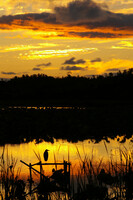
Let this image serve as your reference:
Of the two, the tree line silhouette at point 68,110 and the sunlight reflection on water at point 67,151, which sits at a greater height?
the tree line silhouette at point 68,110

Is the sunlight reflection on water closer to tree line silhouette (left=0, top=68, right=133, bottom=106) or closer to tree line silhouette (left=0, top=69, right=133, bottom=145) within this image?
tree line silhouette (left=0, top=69, right=133, bottom=145)

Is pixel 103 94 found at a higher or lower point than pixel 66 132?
higher

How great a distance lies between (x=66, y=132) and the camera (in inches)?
672

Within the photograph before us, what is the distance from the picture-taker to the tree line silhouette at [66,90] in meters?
64.2

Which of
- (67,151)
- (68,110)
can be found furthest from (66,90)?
(67,151)

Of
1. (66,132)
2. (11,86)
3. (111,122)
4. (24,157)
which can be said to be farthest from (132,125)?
(11,86)

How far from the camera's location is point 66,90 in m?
75.3

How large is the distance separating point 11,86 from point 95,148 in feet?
239

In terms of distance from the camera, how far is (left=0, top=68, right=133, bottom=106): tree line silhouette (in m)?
64.2

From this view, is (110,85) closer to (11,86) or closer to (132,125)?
(11,86)

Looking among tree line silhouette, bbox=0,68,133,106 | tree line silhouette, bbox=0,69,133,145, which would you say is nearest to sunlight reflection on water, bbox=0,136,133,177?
tree line silhouette, bbox=0,69,133,145

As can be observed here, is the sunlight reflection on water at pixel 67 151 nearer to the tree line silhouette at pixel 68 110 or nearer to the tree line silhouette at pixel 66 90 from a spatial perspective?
the tree line silhouette at pixel 68 110

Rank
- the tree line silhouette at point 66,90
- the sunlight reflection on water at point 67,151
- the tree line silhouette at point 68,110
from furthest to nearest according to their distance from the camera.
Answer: the tree line silhouette at point 66,90 < the tree line silhouette at point 68,110 < the sunlight reflection on water at point 67,151

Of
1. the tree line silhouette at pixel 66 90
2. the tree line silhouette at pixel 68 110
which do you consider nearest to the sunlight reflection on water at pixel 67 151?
the tree line silhouette at pixel 68 110
